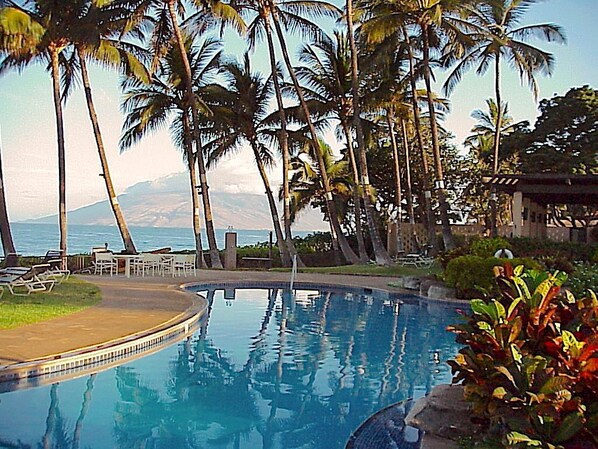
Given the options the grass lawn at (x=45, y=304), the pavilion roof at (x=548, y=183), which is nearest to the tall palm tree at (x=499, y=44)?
the pavilion roof at (x=548, y=183)

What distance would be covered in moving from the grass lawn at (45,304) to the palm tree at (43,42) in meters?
4.88

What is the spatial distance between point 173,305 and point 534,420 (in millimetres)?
8489

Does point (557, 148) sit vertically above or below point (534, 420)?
above

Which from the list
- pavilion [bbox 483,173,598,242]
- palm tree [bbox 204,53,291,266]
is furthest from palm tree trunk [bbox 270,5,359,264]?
pavilion [bbox 483,173,598,242]

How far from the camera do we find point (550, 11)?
66.6ft

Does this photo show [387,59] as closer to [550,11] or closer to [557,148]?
[550,11]

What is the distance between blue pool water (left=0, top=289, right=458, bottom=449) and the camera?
5531mm

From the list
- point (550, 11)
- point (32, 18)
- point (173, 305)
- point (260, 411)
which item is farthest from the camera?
point (550, 11)

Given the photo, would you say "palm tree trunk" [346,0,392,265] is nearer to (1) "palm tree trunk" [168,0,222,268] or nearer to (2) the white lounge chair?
(1) "palm tree trunk" [168,0,222,268]

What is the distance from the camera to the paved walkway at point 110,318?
23.6 feet

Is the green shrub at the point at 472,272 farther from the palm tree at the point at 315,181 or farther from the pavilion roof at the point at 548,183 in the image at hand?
the palm tree at the point at 315,181

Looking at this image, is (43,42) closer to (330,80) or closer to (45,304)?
(330,80)

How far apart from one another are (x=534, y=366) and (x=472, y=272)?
953 centimetres

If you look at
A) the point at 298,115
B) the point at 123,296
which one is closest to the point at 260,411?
the point at 123,296
